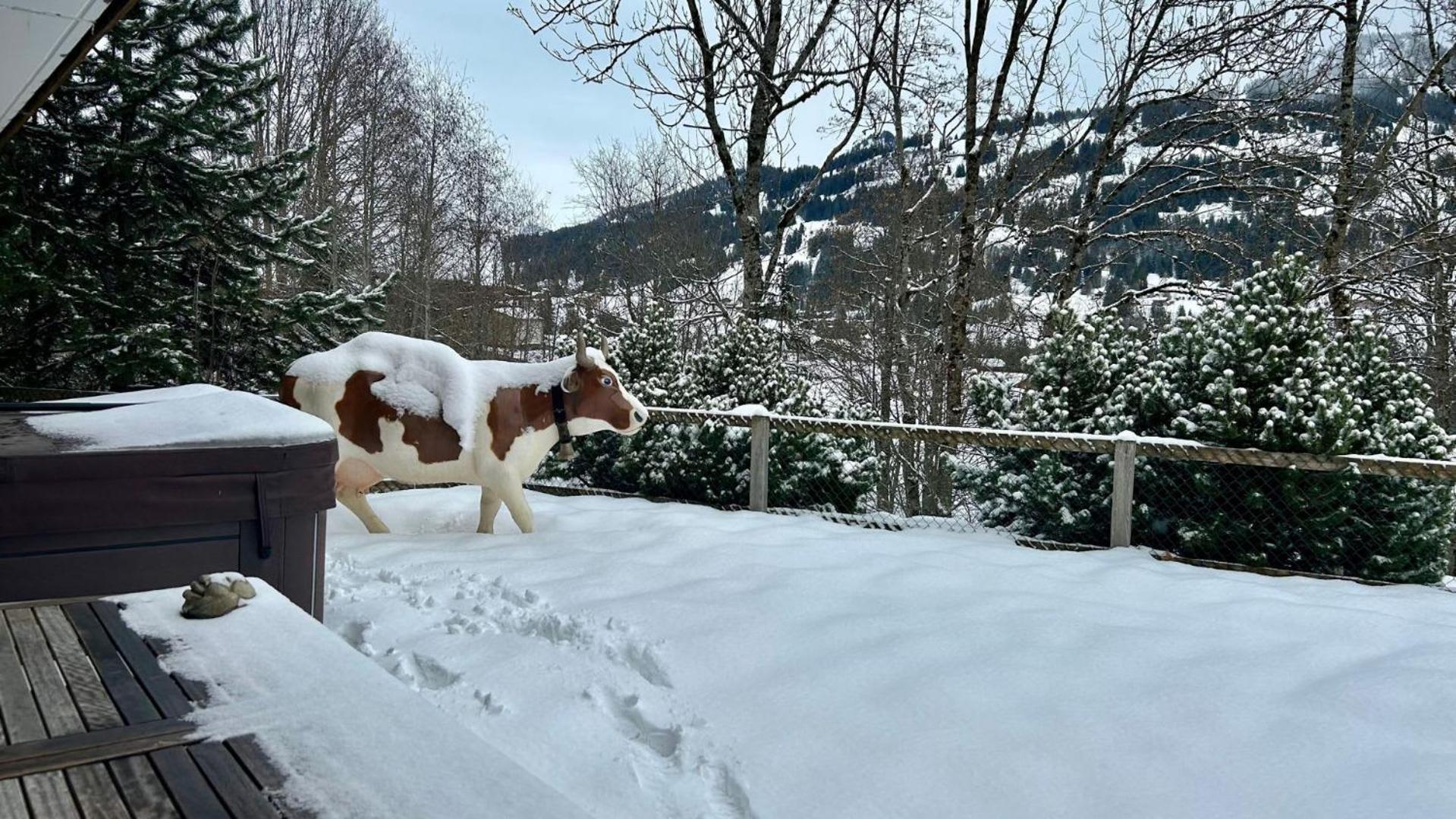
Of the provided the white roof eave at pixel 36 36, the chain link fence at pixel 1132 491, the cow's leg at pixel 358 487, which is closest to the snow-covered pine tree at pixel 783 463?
the chain link fence at pixel 1132 491

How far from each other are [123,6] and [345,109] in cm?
1659

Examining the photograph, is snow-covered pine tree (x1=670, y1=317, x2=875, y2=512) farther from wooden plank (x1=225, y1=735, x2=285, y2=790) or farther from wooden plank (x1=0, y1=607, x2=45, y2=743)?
wooden plank (x1=225, y1=735, x2=285, y2=790)

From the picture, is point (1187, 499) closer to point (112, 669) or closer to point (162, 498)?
point (162, 498)

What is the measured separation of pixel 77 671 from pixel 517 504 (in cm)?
434

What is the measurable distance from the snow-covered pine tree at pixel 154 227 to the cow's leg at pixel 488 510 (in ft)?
17.0

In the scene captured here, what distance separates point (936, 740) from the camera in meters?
3.03

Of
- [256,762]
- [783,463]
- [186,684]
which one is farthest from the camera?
[783,463]

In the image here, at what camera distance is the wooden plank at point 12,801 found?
1266 mm

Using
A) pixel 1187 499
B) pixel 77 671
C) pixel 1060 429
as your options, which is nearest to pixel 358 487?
pixel 77 671

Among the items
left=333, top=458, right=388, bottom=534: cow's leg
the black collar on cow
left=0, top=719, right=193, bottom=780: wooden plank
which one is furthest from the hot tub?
the black collar on cow

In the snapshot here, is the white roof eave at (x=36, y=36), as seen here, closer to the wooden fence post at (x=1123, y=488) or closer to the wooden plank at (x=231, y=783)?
the wooden plank at (x=231, y=783)

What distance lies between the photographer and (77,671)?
5.93 feet

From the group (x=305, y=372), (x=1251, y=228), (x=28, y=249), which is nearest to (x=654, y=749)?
(x=305, y=372)

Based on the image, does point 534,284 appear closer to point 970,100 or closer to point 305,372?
point 970,100
